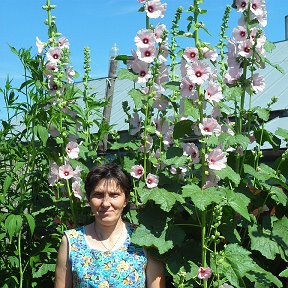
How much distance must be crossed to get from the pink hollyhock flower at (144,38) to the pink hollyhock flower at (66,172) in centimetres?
70

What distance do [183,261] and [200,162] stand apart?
44cm

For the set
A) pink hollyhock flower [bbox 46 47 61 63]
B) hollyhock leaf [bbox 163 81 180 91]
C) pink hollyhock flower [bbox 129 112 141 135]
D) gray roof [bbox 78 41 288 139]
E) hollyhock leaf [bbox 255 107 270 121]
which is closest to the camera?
hollyhock leaf [bbox 163 81 180 91]

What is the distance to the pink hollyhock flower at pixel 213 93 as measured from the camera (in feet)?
9.37

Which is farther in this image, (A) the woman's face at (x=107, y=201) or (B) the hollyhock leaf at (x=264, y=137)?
(B) the hollyhock leaf at (x=264, y=137)

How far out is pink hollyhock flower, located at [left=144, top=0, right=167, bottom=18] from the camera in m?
3.05

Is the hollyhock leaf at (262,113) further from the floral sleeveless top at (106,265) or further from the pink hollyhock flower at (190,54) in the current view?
the floral sleeveless top at (106,265)

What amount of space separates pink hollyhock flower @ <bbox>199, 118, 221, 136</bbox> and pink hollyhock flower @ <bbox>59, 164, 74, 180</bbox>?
757 millimetres

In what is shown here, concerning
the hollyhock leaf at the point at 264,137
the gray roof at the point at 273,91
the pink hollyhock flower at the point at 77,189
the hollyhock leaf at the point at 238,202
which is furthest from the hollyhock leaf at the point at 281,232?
the gray roof at the point at 273,91

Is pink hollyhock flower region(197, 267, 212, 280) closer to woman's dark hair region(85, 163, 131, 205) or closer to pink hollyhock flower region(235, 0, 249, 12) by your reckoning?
woman's dark hair region(85, 163, 131, 205)

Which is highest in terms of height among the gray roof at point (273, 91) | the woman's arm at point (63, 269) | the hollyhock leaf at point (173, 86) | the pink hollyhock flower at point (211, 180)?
the gray roof at point (273, 91)

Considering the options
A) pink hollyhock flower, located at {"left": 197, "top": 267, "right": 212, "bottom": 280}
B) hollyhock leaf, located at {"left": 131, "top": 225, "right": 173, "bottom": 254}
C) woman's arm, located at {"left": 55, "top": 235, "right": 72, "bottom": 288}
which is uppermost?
hollyhock leaf, located at {"left": 131, "top": 225, "right": 173, "bottom": 254}

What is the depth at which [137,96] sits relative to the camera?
3.06 meters

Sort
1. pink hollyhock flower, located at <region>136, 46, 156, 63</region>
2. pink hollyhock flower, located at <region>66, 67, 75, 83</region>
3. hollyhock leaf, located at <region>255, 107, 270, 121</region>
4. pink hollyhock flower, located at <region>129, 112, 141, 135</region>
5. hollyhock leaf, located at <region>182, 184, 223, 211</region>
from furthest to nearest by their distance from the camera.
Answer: pink hollyhock flower, located at <region>66, 67, 75, 83</region>
pink hollyhock flower, located at <region>129, 112, 141, 135</region>
hollyhock leaf, located at <region>255, 107, 270, 121</region>
pink hollyhock flower, located at <region>136, 46, 156, 63</region>
hollyhock leaf, located at <region>182, 184, 223, 211</region>

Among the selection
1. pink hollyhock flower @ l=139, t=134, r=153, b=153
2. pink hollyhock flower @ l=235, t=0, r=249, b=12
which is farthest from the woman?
pink hollyhock flower @ l=235, t=0, r=249, b=12
